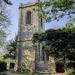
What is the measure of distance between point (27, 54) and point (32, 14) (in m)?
7.74

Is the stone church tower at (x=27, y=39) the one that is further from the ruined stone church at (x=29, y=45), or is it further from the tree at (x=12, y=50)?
the tree at (x=12, y=50)

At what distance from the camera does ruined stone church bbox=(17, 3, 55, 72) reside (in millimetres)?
40906

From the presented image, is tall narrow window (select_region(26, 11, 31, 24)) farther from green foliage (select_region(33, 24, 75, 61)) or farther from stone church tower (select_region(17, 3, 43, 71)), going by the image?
green foliage (select_region(33, 24, 75, 61))

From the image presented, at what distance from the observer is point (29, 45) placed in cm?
4206

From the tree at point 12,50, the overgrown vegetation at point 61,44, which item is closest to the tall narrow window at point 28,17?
the overgrown vegetation at point 61,44

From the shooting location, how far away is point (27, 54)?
42.1m

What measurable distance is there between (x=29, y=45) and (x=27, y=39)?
1.21 metres

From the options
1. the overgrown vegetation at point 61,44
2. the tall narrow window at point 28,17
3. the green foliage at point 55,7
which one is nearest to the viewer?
the green foliage at point 55,7

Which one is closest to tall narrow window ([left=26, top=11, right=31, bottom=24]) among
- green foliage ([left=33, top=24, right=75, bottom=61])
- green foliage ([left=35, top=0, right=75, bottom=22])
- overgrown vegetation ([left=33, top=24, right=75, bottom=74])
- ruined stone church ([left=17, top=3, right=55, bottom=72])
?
ruined stone church ([left=17, top=3, right=55, bottom=72])

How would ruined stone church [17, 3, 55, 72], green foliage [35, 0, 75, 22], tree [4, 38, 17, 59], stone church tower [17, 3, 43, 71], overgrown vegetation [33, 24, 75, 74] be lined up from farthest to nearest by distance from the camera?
tree [4, 38, 17, 59], stone church tower [17, 3, 43, 71], ruined stone church [17, 3, 55, 72], overgrown vegetation [33, 24, 75, 74], green foliage [35, 0, 75, 22]

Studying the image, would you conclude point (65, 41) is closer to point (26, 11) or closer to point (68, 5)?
point (26, 11)

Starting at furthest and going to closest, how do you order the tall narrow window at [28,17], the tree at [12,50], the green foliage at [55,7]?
the tree at [12,50] < the tall narrow window at [28,17] < the green foliage at [55,7]

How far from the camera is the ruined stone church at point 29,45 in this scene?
134 ft

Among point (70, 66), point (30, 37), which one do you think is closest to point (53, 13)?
point (70, 66)
